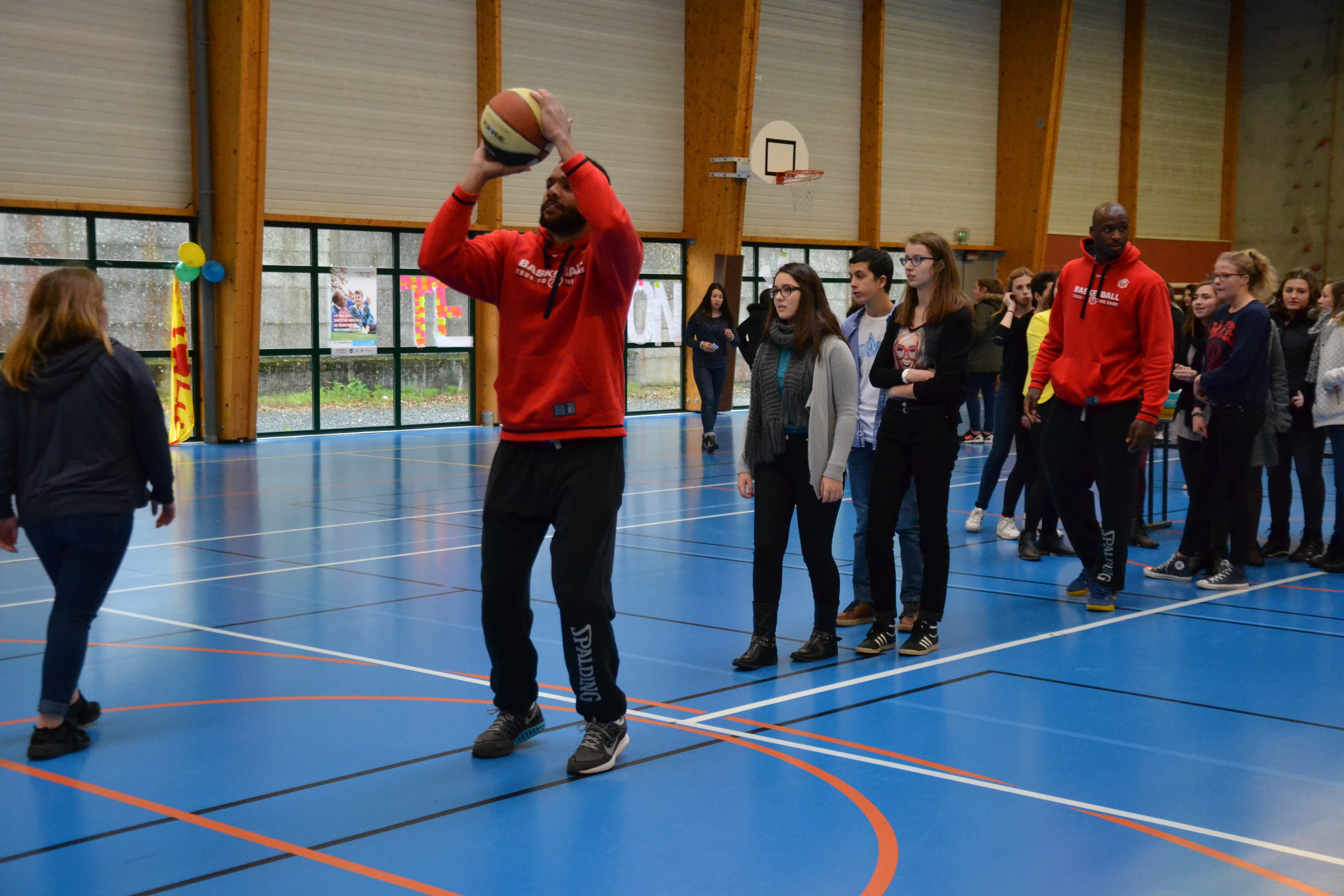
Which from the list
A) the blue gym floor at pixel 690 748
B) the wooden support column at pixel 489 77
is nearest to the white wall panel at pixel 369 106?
the wooden support column at pixel 489 77

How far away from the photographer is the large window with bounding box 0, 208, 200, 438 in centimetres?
1579

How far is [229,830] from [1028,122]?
24113 millimetres

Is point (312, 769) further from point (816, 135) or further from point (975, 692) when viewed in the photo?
point (816, 135)

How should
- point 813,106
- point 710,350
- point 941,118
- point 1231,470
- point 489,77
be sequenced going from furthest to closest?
point 941,118
point 813,106
point 489,77
point 710,350
point 1231,470

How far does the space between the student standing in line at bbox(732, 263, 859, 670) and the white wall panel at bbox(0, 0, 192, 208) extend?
12.8 m

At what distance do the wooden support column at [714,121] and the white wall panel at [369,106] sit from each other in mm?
3998

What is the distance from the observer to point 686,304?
22.2 metres

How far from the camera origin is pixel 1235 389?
7574 millimetres

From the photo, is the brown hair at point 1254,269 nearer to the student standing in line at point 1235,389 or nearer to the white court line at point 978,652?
the student standing in line at point 1235,389

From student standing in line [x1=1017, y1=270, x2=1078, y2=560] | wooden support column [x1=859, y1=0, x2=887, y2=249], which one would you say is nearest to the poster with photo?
wooden support column [x1=859, y1=0, x2=887, y2=249]

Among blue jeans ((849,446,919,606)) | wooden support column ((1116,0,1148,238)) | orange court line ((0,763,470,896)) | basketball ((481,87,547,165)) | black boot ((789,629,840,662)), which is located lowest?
orange court line ((0,763,470,896))

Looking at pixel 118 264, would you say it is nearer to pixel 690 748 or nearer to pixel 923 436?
pixel 923 436

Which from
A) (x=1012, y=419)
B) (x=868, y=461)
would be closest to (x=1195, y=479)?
(x=1012, y=419)

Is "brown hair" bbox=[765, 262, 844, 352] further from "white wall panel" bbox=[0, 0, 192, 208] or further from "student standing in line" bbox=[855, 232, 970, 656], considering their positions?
"white wall panel" bbox=[0, 0, 192, 208]
